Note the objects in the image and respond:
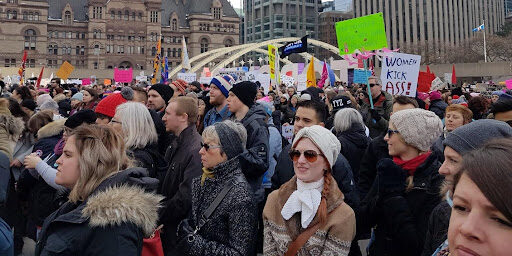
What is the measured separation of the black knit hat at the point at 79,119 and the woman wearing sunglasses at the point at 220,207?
1.61m

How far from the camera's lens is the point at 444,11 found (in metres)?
99.9

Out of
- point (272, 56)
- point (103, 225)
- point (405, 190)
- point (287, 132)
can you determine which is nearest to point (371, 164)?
point (405, 190)

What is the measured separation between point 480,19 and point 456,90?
358ft

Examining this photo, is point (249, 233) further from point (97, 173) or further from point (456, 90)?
point (456, 90)

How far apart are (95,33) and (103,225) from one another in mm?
84003

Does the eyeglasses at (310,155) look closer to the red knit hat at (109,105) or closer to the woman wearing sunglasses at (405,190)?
the woman wearing sunglasses at (405,190)

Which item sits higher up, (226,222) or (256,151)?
(256,151)

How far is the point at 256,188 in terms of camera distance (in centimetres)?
409

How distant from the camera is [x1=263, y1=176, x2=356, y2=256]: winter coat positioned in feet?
9.41

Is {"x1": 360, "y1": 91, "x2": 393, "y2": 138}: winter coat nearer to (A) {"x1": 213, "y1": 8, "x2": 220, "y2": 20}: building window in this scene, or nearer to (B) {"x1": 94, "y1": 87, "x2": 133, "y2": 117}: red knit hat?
(B) {"x1": 94, "y1": 87, "x2": 133, "y2": 117}: red knit hat

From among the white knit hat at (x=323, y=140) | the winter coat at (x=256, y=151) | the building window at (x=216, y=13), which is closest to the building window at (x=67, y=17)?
the building window at (x=216, y=13)

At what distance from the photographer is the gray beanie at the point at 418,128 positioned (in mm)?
3385

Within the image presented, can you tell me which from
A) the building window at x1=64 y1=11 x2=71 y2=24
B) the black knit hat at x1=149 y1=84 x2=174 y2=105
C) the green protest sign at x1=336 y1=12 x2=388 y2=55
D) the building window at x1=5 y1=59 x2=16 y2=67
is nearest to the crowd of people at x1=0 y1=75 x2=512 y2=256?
the black knit hat at x1=149 y1=84 x2=174 y2=105

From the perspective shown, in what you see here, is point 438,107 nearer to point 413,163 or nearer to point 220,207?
point 413,163
